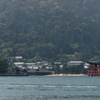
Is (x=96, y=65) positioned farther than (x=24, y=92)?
Yes

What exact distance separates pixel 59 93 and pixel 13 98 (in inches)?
344

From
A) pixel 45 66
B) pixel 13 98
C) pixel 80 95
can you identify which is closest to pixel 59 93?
pixel 80 95

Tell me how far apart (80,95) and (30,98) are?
303 inches

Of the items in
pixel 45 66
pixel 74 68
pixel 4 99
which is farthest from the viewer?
pixel 45 66

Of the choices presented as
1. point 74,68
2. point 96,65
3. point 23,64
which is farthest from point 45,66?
point 96,65

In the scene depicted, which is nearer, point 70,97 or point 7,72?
point 70,97

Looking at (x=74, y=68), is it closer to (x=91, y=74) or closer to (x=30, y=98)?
(x=91, y=74)

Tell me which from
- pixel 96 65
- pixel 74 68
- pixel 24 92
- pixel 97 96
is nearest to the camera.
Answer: pixel 97 96

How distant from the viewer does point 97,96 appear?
68125mm

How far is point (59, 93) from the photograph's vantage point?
7169 cm

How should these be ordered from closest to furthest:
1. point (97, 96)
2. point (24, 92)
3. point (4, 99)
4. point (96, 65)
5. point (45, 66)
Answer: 1. point (4, 99)
2. point (97, 96)
3. point (24, 92)
4. point (96, 65)
5. point (45, 66)

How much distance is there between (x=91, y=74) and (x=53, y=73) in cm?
1811

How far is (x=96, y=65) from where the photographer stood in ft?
506

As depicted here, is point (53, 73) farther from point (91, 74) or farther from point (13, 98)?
point (13, 98)
